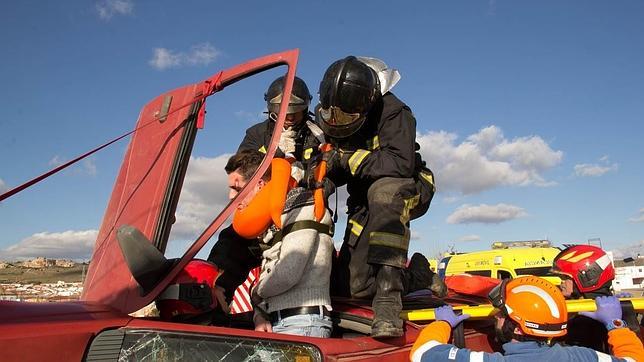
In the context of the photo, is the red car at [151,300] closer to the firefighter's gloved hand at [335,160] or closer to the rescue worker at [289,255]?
the rescue worker at [289,255]

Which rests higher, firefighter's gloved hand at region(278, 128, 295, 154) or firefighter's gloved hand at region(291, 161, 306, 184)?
firefighter's gloved hand at region(278, 128, 295, 154)

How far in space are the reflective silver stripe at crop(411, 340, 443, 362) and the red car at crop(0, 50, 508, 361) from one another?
93mm

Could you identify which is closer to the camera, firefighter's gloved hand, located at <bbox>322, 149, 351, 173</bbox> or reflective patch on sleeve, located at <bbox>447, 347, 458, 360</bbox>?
reflective patch on sleeve, located at <bbox>447, 347, 458, 360</bbox>

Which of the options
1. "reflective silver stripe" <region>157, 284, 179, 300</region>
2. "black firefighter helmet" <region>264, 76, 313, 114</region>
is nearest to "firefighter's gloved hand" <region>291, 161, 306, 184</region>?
"black firefighter helmet" <region>264, 76, 313, 114</region>

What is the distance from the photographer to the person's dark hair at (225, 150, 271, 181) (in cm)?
276

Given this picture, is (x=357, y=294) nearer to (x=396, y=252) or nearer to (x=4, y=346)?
(x=396, y=252)

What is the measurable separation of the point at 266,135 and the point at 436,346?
1.96 meters

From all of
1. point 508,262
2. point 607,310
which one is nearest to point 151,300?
point 607,310

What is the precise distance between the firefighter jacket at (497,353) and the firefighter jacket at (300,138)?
3.94 feet

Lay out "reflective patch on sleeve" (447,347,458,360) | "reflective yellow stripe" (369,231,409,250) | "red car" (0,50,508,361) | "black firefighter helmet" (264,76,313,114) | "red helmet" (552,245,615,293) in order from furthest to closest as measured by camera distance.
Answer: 1. "red helmet" (552,245,615,293)
2. "black firefighter helmet" (264,76,313,114)
3. "reflective yellow stripe" (369,231,409,250)
4. "reflective patch on sleeve" (447,347,458,360)
5. "red car" (0,50,508,361)

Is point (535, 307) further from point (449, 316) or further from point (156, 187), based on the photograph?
point (156, 187)

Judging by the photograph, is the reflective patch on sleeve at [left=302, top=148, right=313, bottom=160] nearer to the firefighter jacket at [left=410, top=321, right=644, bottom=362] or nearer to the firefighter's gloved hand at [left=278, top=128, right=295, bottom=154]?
the firefighter's gloved hand at [left=278, top=128, right=295, bottom=154]

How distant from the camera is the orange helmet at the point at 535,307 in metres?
2.66

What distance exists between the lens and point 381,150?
3.16 meters
